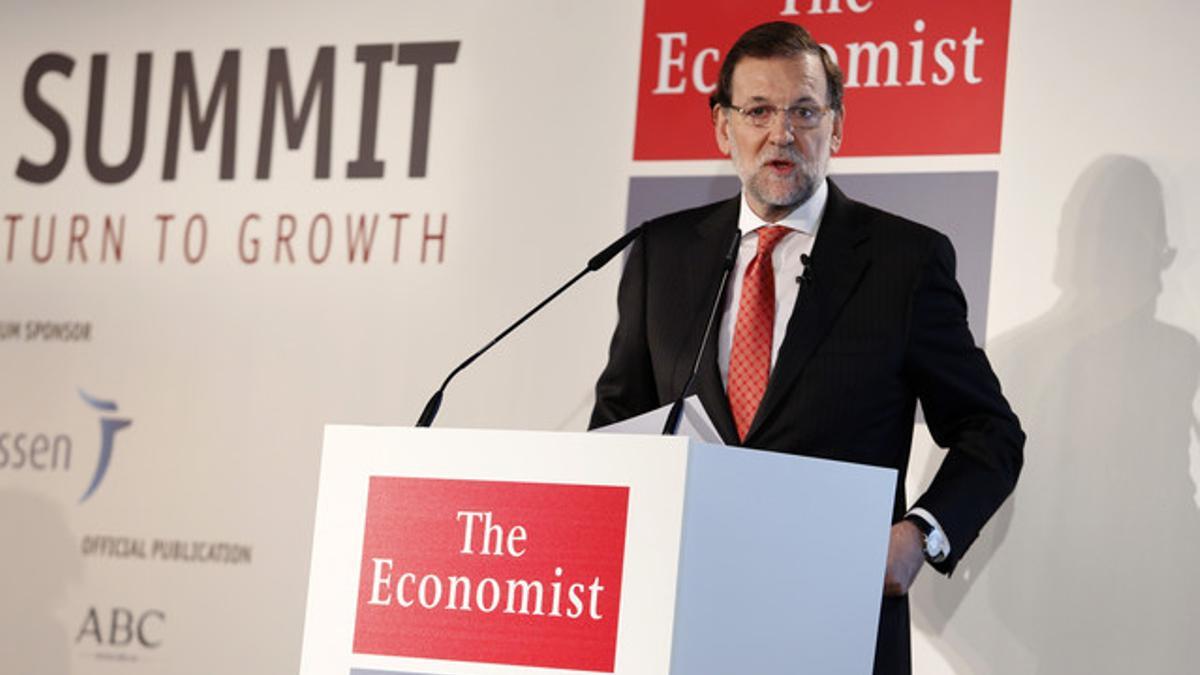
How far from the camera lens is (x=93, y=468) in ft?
15.7

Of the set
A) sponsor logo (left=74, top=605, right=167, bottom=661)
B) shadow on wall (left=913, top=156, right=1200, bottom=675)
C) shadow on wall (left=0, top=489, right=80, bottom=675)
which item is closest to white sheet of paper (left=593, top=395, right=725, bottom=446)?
shadow on wall (left=913, top=156, right=1200, bottom=675)

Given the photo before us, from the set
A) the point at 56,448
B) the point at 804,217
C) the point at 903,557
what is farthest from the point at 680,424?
the point at 56,448

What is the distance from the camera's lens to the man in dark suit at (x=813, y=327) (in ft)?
8.75

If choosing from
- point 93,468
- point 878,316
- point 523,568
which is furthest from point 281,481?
point 523,568

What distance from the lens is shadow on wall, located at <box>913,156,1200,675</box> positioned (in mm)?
3512

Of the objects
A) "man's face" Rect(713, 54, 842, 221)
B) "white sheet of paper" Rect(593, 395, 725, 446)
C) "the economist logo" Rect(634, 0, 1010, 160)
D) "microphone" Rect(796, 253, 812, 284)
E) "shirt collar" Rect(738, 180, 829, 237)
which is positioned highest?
"the economist logo" Rect(634, 0, 1010, 160)

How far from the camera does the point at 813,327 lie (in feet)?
8.93

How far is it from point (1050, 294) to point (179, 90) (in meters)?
2.47

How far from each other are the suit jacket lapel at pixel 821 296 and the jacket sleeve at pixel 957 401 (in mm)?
115

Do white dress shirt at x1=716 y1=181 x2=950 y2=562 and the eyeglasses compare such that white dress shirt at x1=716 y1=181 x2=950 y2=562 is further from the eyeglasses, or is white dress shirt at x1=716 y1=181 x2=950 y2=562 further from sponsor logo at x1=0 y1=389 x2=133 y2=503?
sponsor logo at x1=0 y1=389 x2=133 y2=503

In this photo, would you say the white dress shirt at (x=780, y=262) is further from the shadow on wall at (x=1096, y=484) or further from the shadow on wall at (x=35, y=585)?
the shadow on wall at (x=35, y=585)

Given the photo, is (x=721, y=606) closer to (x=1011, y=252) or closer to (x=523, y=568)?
(x=523, y=568)

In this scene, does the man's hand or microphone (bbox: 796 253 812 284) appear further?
microphone (bbox: 796 253 812 284)

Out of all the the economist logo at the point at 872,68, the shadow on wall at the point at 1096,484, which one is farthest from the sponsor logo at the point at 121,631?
the shadow on wall at the point at 1096,484
